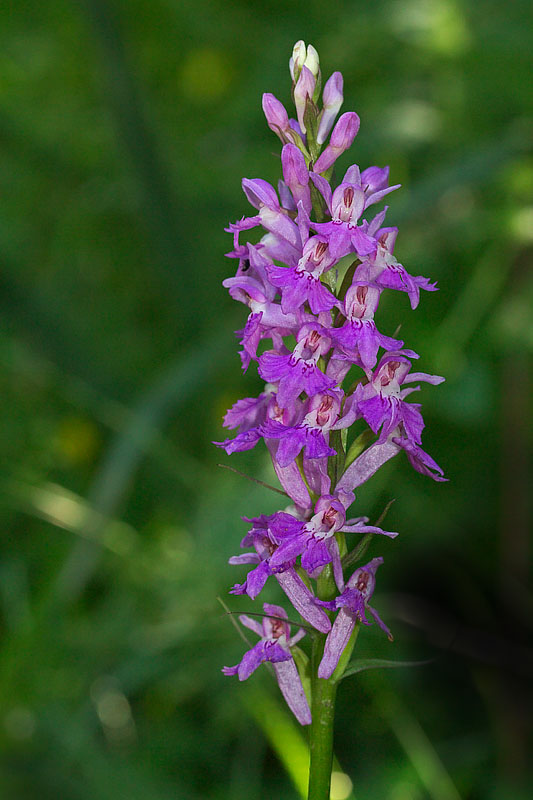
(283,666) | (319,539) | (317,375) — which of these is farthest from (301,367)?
(283,666)

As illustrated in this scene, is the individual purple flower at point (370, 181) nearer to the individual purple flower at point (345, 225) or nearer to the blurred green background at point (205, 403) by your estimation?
the individual purple flower at point (345, 225)

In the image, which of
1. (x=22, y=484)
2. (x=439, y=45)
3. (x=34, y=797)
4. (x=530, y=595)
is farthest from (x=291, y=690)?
(x=439, y=45)

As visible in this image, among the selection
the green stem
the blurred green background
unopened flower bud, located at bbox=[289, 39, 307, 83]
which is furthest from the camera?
the blurred green background

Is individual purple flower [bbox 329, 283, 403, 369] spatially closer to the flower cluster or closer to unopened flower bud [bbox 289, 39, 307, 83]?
the flower cluster

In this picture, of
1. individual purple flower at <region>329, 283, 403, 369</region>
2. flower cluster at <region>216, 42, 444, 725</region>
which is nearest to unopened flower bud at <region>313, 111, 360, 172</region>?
flower cluster at <region>216, 42, 444, 725</region>

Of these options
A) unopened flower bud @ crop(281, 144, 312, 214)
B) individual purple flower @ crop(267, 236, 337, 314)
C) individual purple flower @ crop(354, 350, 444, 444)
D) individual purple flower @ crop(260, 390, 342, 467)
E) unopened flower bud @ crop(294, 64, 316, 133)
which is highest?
unopened flower bud @ crop(294, 64, 316, 133)

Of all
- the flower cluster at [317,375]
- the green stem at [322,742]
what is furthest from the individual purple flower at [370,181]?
the green stem at [322,742]

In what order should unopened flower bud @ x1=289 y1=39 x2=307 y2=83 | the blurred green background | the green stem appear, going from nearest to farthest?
the green stem, unopened flower bud @ x1=289 y1=39 x2=307 y2=83, the blurred green background

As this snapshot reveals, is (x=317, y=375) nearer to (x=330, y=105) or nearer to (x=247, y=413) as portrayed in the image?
(x=247, y=413)
